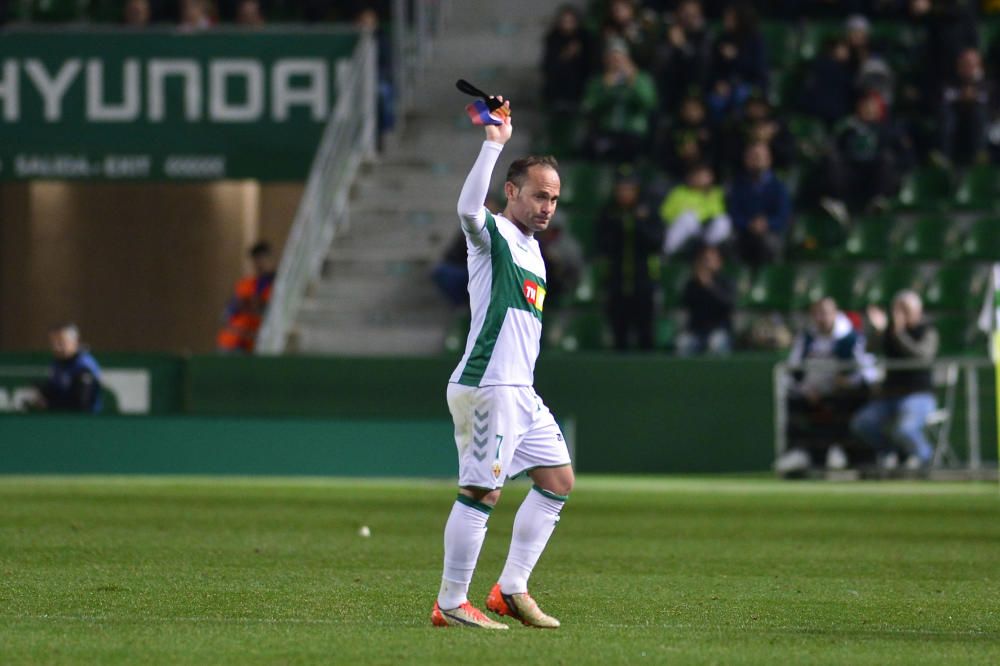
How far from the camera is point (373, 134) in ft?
84.2

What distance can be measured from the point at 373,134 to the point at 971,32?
26.3 ft

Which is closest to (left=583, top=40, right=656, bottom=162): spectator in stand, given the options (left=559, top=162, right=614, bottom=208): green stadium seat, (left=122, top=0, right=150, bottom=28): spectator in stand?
(left=559, top=162, right=614, bottom=208): green stadium seat

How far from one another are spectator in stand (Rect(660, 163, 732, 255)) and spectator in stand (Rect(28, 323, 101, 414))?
6881mm

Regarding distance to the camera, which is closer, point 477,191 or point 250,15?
point 477,191

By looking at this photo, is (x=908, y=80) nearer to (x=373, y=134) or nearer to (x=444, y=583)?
(x=373, y=134)

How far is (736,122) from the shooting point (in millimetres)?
23328

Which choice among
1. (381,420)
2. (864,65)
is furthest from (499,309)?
(864,65)

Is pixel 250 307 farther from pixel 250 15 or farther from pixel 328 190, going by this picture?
pixel 250 15

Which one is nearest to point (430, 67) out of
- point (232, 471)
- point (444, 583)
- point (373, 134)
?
point (373, 134)

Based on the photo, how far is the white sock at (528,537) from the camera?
26.8 ft

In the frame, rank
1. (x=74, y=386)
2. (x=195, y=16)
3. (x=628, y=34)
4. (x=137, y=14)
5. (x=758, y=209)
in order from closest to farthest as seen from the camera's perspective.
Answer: (x=74, y=386)
(x=758, y=209)
(x=628, y=34)
(x=195, y=16)
(x=137, y=14)

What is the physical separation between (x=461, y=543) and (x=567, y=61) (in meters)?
17.5

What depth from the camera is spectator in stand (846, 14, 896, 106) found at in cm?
2398

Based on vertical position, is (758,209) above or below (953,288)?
above
